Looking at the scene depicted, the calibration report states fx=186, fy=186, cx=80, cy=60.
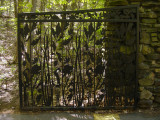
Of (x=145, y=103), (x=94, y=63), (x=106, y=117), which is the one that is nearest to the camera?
(x=106, y=117)

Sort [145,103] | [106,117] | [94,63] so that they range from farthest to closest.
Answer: [145,103] → [94,63] → [106,117]

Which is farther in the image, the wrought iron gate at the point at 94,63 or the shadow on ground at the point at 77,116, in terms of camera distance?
the wrought iron gate at the point at 94,63

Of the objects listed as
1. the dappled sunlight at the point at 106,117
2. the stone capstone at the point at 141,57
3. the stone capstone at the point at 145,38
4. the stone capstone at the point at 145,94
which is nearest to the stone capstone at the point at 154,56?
the stone capstone at the point at 141,57

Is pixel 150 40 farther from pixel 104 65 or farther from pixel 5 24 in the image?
pixel 5 24

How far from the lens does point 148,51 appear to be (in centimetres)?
376

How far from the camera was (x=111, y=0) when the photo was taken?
382 centimetres

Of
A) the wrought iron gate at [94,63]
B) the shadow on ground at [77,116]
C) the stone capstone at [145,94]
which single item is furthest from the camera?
the stone capstone at [145,94]

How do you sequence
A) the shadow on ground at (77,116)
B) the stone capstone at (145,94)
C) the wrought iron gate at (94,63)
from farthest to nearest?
the stone capstone at (145,94), the wrought iron gate at (94,63), the shadow on ground at (77,116)

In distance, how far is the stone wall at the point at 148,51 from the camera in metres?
3.70

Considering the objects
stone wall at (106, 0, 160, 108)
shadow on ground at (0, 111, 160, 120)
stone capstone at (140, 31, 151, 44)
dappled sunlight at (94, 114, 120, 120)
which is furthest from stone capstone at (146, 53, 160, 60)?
dappled sunlight at (94, 114, 120, 120)

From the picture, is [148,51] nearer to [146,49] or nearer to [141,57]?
[146,49]

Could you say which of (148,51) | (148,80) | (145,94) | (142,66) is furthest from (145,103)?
(148,51)

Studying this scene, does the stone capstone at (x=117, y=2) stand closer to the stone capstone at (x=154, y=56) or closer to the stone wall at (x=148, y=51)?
the stone wall at (x=148, y=51)

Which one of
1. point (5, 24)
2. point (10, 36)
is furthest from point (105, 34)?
point (5, 24)
